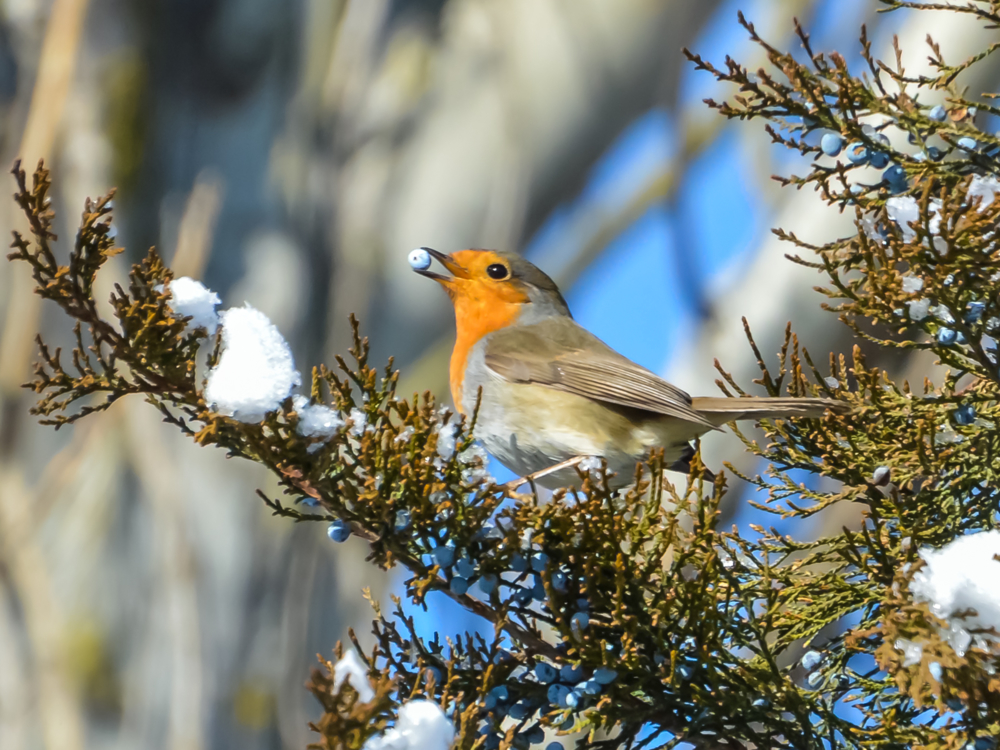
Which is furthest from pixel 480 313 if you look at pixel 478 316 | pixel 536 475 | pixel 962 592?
pixel 962 592

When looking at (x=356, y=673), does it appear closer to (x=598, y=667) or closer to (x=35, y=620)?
(x=598, y=667)

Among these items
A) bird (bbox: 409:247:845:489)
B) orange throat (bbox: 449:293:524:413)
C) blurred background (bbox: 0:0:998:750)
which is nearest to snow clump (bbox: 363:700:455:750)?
bird (bbox: 409:247:845:489)

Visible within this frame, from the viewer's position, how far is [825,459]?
5.52 ft

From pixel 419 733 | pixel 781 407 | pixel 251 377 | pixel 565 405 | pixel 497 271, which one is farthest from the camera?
pixel 497 271

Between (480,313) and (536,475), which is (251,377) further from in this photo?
(480,313)

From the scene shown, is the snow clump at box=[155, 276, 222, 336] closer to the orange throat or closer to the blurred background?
the orange throat

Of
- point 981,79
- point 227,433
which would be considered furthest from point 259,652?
point 981,79

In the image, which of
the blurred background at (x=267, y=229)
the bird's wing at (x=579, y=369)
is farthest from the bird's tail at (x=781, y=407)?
the blurred background at (x=267, y=229)

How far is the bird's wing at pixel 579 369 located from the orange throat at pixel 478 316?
77mm

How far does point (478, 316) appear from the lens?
2.89 meters

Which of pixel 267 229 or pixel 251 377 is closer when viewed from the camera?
pixel 251 377

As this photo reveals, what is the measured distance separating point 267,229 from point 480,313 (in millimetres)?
2036

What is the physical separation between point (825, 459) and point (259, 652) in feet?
11.2

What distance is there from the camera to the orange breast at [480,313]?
9.33 ft
